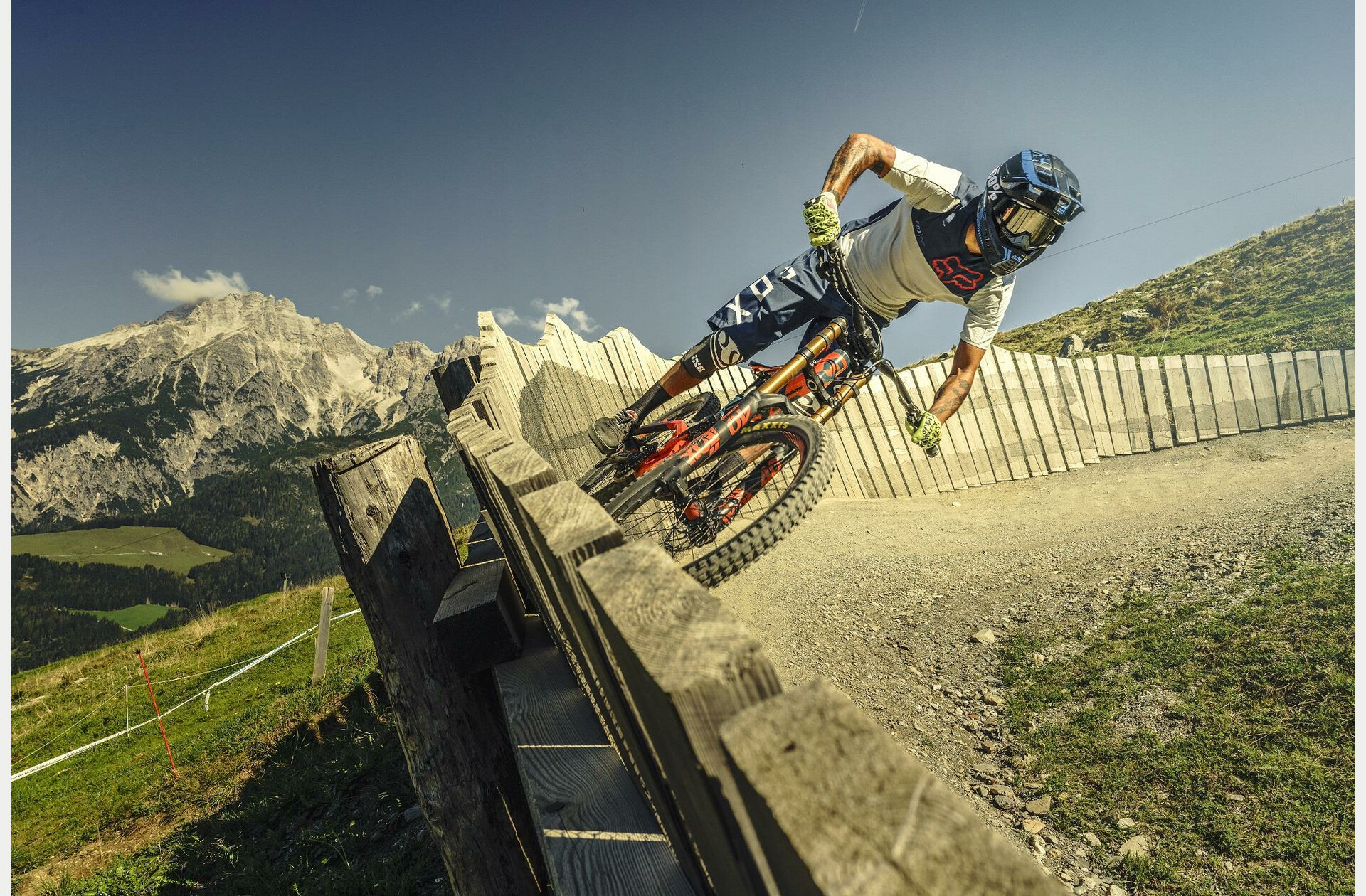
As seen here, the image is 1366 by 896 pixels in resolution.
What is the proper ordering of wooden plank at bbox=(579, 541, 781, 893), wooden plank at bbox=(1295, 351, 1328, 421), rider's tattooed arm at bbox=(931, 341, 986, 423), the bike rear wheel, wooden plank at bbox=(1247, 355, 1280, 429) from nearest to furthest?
wooden plank at bbox=(579, 541, 781, 893), the bike rear wheel, rider's tattooed arm at bbox=(931, 341, 986, 423), wooden plank at bbox=(1295, 351, 1328, 421), wooden plank at bbox=(1247, 355, 1280, 429)

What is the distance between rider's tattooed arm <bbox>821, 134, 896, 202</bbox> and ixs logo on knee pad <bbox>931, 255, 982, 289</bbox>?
0.92m

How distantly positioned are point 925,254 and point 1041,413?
4962 mm

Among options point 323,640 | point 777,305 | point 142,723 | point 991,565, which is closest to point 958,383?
point 991,565

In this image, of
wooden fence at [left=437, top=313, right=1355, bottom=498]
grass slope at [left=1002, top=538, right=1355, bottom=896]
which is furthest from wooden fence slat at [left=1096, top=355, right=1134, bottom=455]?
grass slope at [left=1002, top=538, right=1355, bottom=896]

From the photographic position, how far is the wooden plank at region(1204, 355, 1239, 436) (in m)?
8.44

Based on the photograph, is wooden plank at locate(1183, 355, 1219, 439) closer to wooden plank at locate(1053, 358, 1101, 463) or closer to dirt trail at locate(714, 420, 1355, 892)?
dirt trail at locate(714, 420, 1355, 892)

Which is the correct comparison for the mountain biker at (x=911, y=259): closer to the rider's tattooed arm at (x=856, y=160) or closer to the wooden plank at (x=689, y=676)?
the rider's tattooed arm at (x=856, y=160)

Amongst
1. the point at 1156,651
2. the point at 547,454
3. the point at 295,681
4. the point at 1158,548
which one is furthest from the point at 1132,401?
the point at 295,681

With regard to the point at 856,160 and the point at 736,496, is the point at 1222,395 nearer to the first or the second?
the point at 856,160

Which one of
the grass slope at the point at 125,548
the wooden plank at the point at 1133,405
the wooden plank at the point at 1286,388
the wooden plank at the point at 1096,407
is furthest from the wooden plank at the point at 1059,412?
the grass slope at the point at 125,548

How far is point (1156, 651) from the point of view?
11.8 ft

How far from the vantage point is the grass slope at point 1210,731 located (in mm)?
2344

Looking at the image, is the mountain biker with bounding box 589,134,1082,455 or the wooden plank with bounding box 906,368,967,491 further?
the wooden plank with bounding box 906,368,967,491

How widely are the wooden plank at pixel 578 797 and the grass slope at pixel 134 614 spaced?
134 meters
